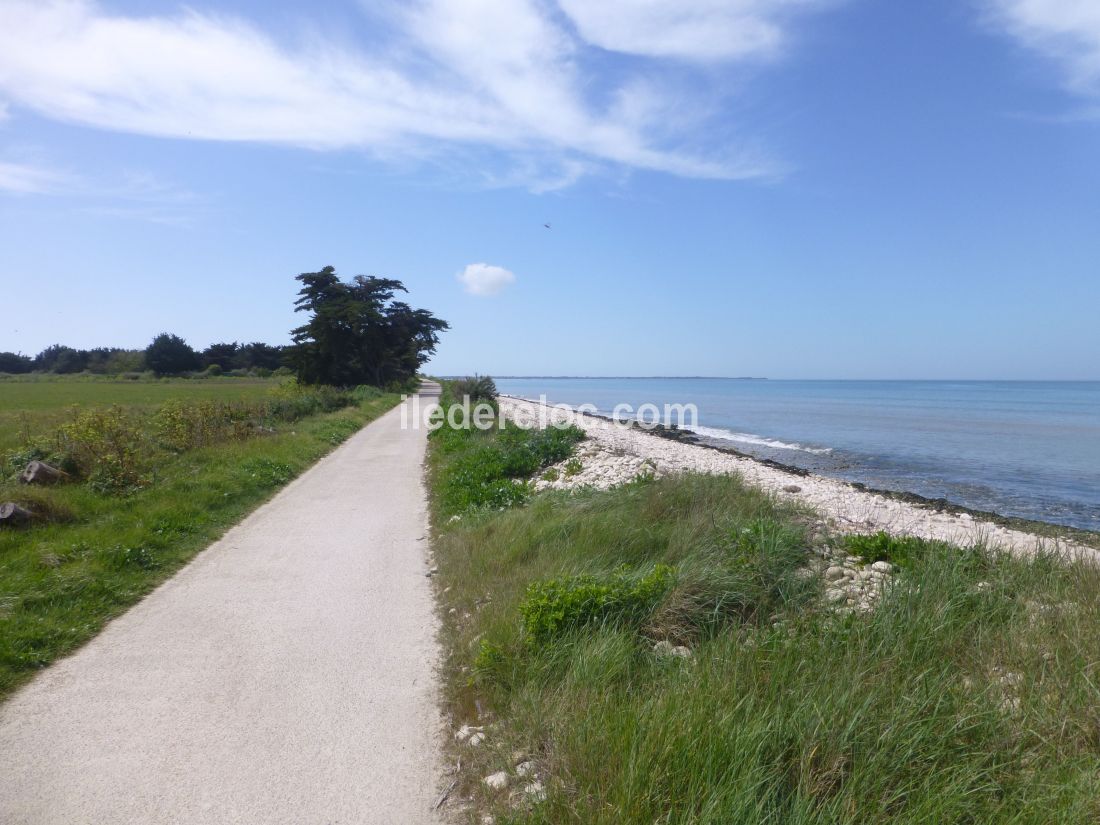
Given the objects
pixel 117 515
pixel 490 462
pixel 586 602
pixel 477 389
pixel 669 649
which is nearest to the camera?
pixel 669 649

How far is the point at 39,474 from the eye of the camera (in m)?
9.80

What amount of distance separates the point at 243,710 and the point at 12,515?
5.49m

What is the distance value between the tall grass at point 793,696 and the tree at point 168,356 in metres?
94.7

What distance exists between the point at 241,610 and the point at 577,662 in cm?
350

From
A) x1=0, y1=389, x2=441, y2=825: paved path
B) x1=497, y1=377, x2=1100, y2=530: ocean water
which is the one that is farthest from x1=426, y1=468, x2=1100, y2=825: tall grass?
x1=497, y1=377, x2=1100, y2=530: ocean water

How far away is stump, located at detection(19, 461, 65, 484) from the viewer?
973cm

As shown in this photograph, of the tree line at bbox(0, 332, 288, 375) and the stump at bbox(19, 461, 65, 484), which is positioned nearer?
the stump at bbox(19, 461, 65, 484)

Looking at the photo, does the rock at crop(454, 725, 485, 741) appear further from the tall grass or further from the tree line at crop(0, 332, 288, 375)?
the tree line at crop(0, 332, 288, 375)

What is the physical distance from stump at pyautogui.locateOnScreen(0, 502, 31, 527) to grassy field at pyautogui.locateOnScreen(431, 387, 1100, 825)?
544 centimetres

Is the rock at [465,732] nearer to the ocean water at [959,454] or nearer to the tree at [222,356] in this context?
the ocean water at [959,454]

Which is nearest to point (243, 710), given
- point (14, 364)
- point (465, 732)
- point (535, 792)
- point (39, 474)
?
point (465, 732)

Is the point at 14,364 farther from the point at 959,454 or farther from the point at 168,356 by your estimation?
the point at 959,454

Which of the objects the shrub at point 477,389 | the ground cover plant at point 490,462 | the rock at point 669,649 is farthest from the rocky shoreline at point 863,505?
the shrub at point 477,389

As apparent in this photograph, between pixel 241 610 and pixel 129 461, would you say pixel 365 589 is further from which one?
pixel 129 461
